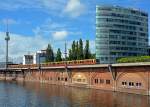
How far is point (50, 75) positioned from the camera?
112000 millimetres

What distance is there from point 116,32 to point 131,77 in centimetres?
7109

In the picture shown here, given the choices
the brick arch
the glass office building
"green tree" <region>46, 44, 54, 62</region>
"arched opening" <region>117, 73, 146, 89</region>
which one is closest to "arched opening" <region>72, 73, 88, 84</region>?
the brick arch

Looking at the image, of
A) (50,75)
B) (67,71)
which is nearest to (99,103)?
(67,71)

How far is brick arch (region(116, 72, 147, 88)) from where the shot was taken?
68.4 metres

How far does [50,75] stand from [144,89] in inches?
1936

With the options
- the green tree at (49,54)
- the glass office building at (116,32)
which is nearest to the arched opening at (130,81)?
the glass office building at (116,32)

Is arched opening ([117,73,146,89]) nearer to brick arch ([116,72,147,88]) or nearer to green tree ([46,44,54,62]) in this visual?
brick arch ([116,72,147,88])

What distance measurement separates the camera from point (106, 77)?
80.7m

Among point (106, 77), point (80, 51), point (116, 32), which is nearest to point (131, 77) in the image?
point (106, 77)

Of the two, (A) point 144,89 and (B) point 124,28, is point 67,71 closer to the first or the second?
(A) point 144,89

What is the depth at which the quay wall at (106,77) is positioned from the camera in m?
68.8

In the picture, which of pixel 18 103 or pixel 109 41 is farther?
pixel 109 41

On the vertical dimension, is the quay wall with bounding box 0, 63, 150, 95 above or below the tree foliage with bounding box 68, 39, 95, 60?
below

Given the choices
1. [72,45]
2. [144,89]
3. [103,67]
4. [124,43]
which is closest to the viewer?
[144,89]
